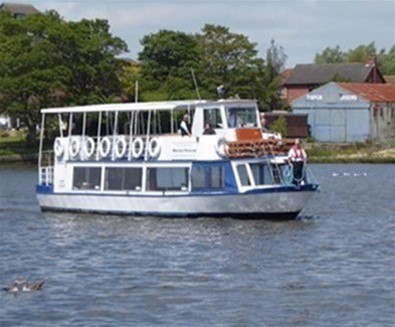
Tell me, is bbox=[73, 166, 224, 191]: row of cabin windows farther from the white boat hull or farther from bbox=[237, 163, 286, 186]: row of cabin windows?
bbox=[237, 163, 286, 186]: row of cabin windows

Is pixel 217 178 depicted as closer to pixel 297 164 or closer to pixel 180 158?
→ pixel 180 158

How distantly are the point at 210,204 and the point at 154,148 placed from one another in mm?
3716

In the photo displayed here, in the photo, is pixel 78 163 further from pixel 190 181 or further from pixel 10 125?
pixel 10 125

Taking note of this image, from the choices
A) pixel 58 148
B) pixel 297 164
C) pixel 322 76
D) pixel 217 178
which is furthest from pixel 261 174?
pixel 322 76

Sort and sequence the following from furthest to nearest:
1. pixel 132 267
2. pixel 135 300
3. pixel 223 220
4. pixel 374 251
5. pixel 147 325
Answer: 1. pixel 223 220
2. pixel 374 251
3. pixel 132 267
4. pixel 135 300
5. pixel 147 325

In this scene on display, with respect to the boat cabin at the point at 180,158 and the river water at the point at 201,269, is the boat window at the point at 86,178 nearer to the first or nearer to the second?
the boat cabin at the point at 180,158

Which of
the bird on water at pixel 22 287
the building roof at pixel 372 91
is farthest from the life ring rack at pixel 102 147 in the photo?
the building roof at pixel 372 91

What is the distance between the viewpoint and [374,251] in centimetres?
4128

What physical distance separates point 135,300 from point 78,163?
2163 centimetres

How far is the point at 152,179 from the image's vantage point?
5041 cm

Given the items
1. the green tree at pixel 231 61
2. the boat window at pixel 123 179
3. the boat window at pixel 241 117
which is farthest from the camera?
the green tree at pixel 231 61

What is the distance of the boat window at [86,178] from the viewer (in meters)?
52.7

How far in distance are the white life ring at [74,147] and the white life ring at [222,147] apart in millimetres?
7390

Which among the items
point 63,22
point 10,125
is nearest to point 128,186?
point 63,22
